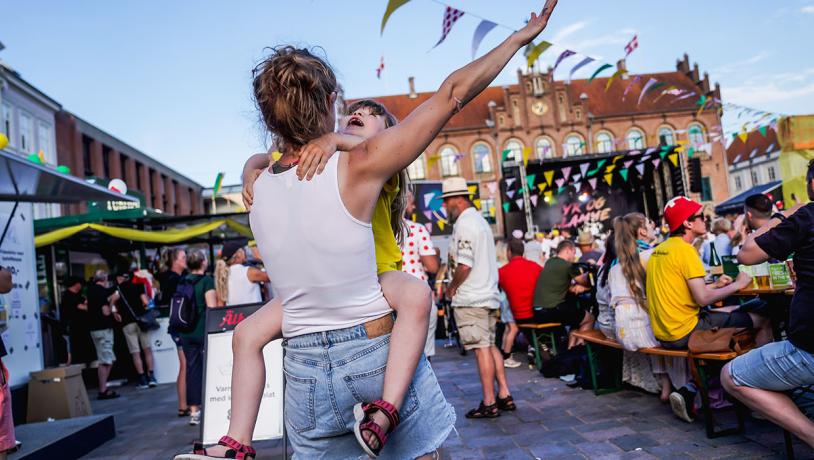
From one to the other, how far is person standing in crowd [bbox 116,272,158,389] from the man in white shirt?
6.30 meters

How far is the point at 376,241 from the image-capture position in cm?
184

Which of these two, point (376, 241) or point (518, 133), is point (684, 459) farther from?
point (518, 133)

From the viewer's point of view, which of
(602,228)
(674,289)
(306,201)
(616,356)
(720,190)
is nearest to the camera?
(306,201)

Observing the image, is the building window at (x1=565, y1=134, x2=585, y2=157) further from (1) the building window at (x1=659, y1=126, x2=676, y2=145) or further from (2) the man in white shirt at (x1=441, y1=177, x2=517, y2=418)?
(2) the man in white shirt at (x1=441, y1=177, x2=517, y2=418)

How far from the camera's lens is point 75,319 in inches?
399

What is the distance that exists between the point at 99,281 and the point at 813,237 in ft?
32.3

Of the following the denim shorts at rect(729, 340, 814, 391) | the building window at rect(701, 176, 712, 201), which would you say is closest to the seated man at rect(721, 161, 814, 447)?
the denim shorts at rect(729, 340, 814, 391)

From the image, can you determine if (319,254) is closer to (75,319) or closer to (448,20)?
(448,20)

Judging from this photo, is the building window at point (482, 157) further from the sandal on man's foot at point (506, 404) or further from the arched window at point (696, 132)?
the sandal on man's foot at point (506, 404)

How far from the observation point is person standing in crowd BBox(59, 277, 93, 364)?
33.0ft

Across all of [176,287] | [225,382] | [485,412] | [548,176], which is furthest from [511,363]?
[548,176]

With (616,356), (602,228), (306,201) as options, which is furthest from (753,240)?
(602,228)

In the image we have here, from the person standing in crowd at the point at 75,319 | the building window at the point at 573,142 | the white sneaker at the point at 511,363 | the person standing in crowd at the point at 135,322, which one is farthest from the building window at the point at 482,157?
the white sneaker at the point at 511,363

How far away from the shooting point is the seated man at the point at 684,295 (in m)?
4.79
